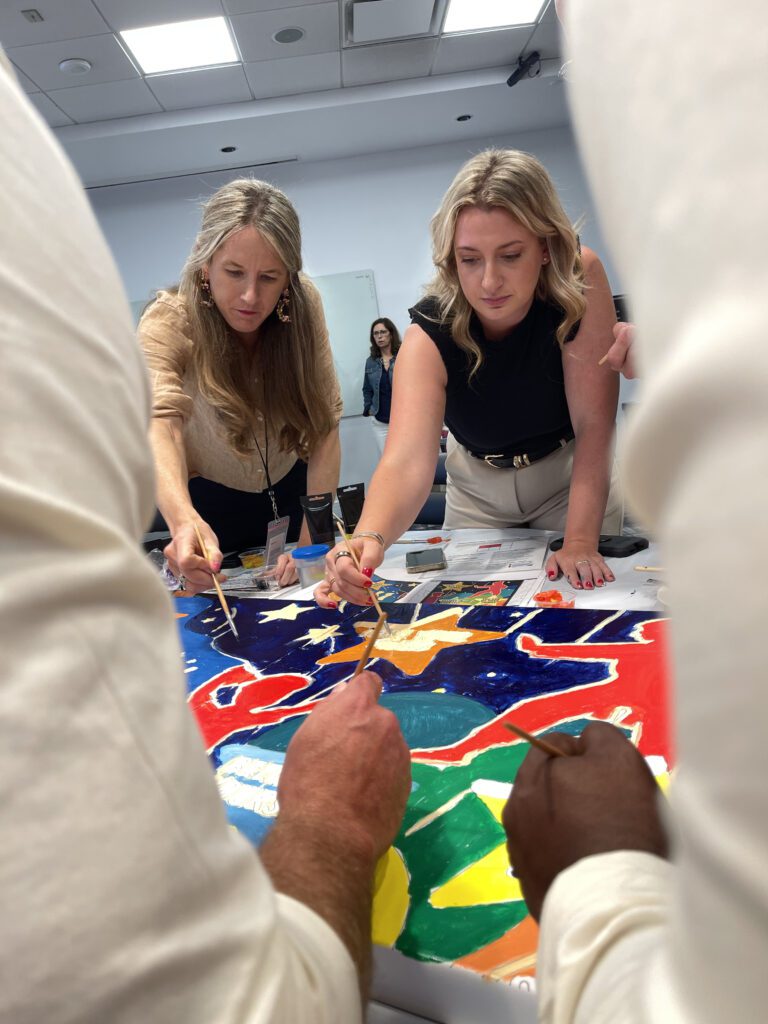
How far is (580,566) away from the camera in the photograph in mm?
1479

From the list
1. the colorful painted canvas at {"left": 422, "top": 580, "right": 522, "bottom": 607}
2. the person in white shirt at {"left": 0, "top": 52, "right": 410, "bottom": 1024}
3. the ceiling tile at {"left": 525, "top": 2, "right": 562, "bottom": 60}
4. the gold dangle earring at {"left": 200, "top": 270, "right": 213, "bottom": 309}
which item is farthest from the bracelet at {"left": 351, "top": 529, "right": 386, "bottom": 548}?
the ceiling tile at {"left": 525, "top": 2, "right": 562, "bottom": 60}

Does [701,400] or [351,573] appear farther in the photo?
[351,573]

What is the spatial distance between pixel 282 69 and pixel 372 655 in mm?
4822

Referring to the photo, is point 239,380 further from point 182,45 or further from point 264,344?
point 182,45

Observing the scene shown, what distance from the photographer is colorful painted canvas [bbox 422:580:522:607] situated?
1431mm

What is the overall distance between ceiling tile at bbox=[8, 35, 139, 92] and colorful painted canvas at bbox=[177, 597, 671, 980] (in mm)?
4130

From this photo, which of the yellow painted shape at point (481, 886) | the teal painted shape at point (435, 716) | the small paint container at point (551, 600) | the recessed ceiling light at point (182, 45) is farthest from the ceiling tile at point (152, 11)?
the yellow painted shape at point (481, 886)

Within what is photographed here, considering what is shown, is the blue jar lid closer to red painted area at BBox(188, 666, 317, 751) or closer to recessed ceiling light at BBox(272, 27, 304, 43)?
red painted area at BBox(188, 666, 317, 751)

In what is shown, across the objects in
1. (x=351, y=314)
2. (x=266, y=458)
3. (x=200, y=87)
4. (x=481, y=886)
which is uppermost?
(x=200, y=87)

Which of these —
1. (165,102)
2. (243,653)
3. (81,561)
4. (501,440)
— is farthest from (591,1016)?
(165,102)

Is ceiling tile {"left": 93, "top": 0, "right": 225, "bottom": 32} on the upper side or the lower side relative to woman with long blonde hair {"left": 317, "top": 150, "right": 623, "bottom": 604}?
upper

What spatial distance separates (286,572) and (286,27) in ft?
12.8

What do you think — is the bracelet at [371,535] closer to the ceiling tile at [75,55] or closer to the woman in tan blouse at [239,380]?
the woman in tan blouse at [239,380]

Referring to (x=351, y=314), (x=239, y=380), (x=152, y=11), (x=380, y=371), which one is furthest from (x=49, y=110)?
(x=239, y=380)
